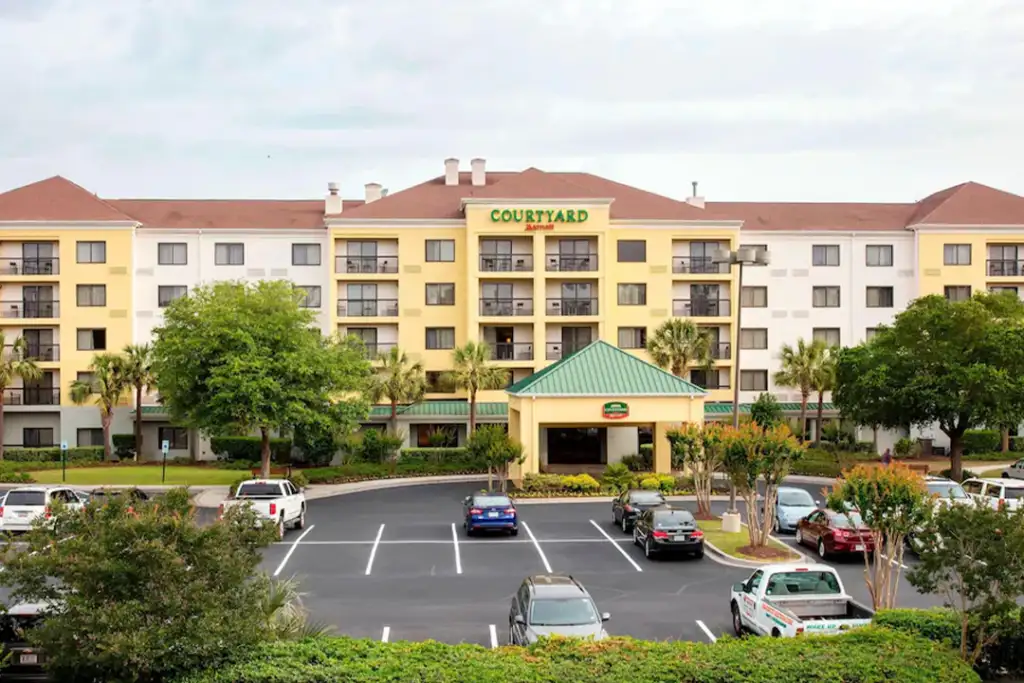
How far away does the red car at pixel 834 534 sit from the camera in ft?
90.0

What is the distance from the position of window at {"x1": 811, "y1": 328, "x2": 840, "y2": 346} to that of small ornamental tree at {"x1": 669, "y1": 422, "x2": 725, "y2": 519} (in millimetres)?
26883

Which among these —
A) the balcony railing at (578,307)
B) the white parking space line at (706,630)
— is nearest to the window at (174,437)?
the balcony railing at (578,307)

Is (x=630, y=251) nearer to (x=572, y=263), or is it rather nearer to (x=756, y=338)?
(x=572, y=263)

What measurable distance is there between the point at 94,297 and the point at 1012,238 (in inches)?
2129

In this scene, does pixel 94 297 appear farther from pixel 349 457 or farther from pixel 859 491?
pixel 859 491

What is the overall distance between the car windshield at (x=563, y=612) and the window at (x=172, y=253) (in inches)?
1894

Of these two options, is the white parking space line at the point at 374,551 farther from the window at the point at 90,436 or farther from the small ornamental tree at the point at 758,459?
the window at the point at 90,436

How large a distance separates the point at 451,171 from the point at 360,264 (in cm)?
971

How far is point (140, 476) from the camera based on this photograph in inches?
1957

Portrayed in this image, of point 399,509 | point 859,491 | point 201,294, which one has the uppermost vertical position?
point 201,294

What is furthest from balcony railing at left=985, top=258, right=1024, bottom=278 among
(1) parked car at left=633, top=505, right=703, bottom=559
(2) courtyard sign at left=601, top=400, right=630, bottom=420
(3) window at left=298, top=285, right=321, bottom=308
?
(1) parked car at left=633, top=505, right=703, bottom=559

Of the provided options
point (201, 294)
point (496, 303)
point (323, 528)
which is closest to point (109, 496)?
point (323, 528)

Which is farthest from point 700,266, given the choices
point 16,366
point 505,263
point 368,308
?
point 16,366

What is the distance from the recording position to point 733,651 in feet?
47.5
